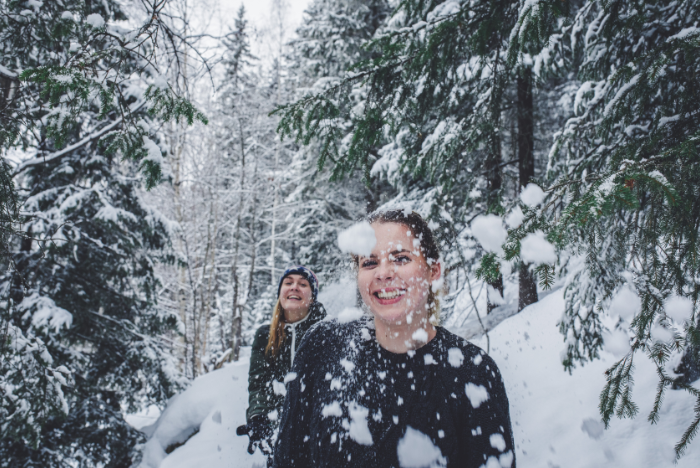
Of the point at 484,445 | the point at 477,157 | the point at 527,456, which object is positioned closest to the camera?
the point at 484,445

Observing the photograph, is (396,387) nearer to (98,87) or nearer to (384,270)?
(384,270)

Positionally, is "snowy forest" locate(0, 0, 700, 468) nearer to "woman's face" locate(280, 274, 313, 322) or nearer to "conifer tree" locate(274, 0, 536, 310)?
"conifer tree" locate(274, 0, 536, 310)

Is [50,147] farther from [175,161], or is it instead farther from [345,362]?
[345,362]

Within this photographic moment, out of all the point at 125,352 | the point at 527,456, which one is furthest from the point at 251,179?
the point at 527,456

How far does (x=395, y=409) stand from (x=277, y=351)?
2.25 m

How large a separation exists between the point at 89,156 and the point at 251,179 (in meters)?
6.47

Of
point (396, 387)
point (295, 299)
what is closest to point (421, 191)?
point (295, 299)

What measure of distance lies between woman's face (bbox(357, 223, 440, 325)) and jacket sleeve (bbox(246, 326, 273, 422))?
2324mm

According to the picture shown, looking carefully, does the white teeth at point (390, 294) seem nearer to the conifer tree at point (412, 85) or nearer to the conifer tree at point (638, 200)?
the conifer tree at point (638, 200)

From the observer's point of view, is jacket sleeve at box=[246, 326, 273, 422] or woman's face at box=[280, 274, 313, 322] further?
woman's face at box=[280, 274, 313, 322]

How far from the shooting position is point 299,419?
1.53 meters

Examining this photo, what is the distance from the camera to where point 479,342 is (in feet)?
21.0

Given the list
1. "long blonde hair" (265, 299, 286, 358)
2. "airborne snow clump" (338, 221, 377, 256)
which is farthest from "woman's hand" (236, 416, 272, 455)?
"airborne snow clump" (338, 221, 377, 256)

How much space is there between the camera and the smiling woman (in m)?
1.31
